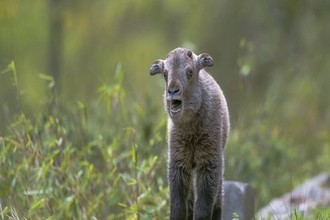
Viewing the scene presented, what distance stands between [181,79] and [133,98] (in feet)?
13.1

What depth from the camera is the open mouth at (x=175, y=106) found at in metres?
9.66

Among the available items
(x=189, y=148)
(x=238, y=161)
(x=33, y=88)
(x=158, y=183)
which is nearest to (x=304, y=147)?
(x=238, y=161)

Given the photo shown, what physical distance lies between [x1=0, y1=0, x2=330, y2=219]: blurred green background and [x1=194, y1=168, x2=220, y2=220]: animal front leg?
1.44 meters

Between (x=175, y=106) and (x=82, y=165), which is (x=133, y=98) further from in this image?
(x=175, y=106)

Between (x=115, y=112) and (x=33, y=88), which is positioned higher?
(x=115, y=112)

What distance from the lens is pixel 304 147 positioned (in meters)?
19.5

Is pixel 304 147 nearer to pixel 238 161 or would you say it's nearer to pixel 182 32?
pixel 238 161

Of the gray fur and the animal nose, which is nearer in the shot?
the animal nose

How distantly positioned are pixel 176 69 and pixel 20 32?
19.8m

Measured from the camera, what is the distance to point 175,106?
9672mm

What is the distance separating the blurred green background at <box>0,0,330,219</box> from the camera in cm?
1196

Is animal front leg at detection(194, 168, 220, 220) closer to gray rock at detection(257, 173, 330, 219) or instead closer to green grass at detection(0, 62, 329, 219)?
green grass at detection(0, 62, 329, 219)

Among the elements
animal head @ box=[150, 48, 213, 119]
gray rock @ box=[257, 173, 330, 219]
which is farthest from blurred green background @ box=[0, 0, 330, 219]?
animal head @ box=[150, 48, 213, 119]

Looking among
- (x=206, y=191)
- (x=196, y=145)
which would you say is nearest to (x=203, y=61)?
(x=196, y=145)
